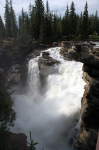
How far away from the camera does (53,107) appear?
19.0 m

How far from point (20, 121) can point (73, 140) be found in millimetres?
7704

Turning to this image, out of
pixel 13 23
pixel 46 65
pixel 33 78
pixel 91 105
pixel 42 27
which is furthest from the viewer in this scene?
pixel 13 23

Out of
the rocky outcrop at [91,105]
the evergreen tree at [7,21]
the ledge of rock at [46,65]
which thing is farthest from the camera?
the evergreen tree at [7,21]

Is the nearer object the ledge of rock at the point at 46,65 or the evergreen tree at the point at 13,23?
the ledge of rock at the point at 46,65

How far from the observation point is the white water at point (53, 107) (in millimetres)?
14963

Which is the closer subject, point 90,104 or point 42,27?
point 90,104

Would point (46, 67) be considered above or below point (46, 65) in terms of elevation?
below

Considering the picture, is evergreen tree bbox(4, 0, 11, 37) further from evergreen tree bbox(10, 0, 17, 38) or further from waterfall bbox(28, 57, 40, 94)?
waterfall bbox(28, 57, 40, 94)

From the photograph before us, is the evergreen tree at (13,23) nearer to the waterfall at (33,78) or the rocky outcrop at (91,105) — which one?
the waterfall at (33,78)

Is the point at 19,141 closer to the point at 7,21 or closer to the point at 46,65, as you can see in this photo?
the point at 46,65

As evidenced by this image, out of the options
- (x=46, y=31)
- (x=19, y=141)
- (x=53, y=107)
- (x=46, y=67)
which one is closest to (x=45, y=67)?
(x=46, y=67)

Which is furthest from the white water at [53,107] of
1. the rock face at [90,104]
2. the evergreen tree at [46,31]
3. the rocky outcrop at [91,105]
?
the evergreen tree at [46,31]

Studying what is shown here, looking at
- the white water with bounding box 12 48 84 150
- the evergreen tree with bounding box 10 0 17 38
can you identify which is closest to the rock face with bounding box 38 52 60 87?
the white water with bounding box 12 48 84 150

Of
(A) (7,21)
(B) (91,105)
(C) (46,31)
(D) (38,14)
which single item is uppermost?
(D) (38,14)
